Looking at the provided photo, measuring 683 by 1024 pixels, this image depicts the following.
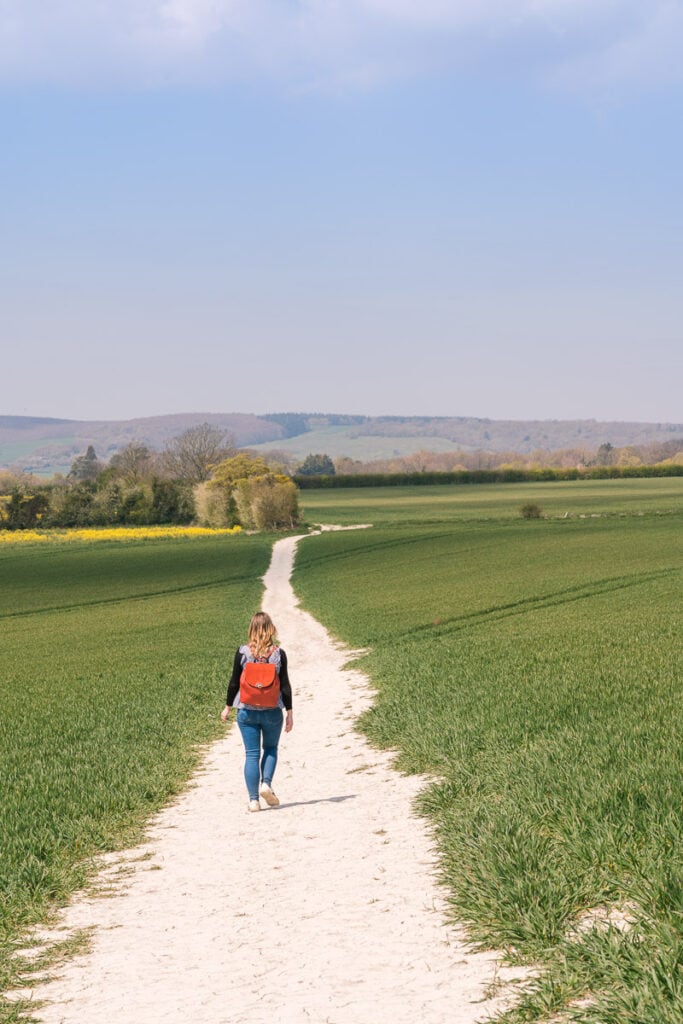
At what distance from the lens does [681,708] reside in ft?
48.5

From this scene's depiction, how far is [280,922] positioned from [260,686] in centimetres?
417

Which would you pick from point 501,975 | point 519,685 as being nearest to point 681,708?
point 519,685

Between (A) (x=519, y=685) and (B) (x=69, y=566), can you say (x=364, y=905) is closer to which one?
(A) (x=519, y=685)

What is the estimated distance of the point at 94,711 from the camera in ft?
64.2

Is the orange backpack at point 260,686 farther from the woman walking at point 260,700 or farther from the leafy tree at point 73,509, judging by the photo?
the leafy tree at point 73,509

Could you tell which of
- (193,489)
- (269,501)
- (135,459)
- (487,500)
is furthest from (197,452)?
(269,501)

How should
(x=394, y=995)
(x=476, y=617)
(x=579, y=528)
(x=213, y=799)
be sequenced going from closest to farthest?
(x=394, y=995)
(x=213, y=799)
(x=476, y=617)
(x=579, y=528)

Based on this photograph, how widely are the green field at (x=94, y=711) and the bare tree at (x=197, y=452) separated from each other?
87630mm

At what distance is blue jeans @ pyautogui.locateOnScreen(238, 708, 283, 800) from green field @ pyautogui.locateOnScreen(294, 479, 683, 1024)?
2011mm

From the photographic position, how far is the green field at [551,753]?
6.62 m

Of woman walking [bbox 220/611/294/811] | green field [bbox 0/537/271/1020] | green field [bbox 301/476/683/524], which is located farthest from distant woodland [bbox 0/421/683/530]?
woman walking [bbox 220/611/294/811]

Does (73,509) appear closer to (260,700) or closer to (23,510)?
(23,510)

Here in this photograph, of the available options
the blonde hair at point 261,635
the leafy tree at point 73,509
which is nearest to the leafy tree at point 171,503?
the leafy tree at point 73,509

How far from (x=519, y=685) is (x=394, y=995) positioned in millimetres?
11537
